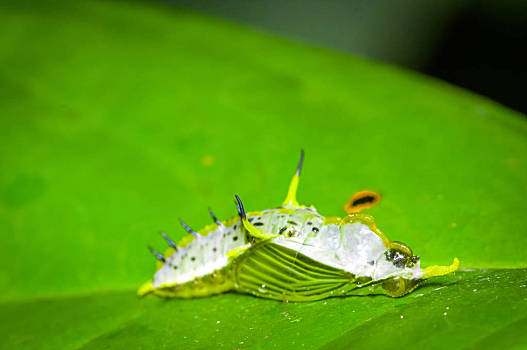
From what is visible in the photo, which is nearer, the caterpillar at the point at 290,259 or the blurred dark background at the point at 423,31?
the caterpillar at the point at 290,259

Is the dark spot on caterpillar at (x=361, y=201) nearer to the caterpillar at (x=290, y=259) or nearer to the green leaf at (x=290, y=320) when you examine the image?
the caterpillar at (x=290, y=259)

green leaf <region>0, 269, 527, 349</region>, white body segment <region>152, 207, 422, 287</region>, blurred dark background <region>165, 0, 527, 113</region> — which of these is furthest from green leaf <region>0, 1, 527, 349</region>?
blurred dark background <region>165, 0, 527, 113</region>

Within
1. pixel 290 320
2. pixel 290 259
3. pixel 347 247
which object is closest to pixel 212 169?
pixel 290 259

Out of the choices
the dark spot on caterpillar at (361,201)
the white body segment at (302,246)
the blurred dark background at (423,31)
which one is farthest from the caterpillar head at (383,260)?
the blurred dark background at (423,31)

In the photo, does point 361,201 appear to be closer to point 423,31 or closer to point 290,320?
point 290,320

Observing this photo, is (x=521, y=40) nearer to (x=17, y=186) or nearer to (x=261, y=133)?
(x=261, y=133)
